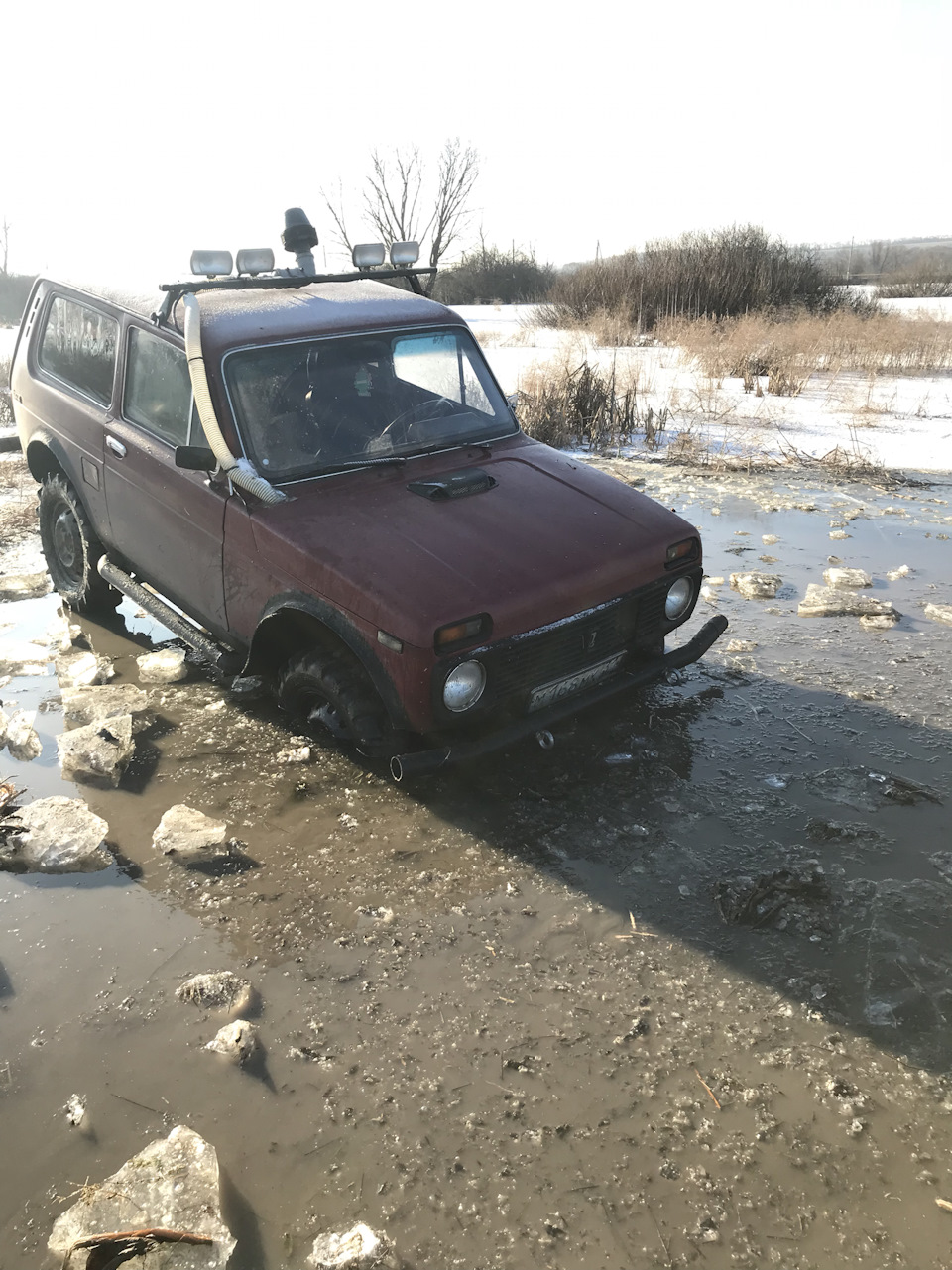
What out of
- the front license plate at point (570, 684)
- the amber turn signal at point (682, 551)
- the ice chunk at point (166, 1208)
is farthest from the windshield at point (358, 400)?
the ice chunk at point (166, 1208)

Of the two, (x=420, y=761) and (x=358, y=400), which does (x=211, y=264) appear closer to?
(x=358, y=400)

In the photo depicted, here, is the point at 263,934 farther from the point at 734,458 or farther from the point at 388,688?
the point at 734,458

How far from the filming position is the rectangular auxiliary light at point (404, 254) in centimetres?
513

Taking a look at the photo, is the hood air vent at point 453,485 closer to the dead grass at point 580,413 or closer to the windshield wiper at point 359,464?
the windshield wiper at point 359,464

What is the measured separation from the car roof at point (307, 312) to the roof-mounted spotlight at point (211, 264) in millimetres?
111

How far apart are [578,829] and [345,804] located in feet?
3.22

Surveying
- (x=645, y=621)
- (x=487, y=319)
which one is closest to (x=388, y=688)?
(x=645, y=621)

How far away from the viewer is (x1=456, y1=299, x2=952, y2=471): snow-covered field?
10.1 metres

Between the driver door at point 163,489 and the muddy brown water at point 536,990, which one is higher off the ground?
the driver door at point 163,489

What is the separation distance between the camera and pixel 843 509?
796 cm

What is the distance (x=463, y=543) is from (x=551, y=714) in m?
0.77

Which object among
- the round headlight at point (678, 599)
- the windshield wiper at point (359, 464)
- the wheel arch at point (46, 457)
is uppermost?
the windshield wiper at point (359, 464)

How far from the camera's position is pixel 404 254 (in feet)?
17.0

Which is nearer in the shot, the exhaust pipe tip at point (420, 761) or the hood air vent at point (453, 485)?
the exhaust pipe tip at point (420, 761)
